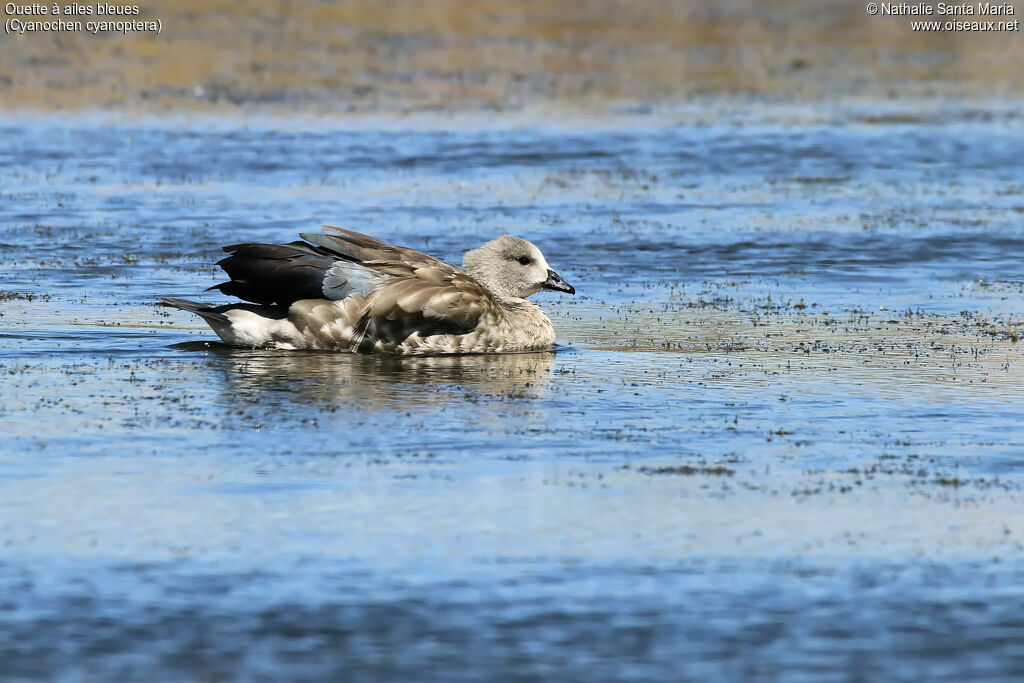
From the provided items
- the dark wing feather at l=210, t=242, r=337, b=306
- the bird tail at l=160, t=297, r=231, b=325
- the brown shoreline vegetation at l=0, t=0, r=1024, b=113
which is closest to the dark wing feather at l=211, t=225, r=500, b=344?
the dark wing feather at l=210, t=242, r=337, b=306

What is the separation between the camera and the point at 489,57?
37.2m

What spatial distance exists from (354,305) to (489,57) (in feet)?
82.4

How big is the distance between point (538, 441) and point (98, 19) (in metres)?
35.9

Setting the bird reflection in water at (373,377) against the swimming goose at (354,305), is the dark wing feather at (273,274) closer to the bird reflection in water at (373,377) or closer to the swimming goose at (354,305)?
the swimming goose at (354,305)

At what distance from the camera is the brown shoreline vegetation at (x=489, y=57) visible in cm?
3092

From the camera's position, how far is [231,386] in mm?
11422

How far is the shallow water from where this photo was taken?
6836 mm

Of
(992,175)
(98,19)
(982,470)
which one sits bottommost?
(982,470)

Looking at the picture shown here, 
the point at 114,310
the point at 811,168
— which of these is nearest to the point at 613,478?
the point at 114,310

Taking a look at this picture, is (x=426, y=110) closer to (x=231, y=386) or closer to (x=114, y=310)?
(x=114, y=310)

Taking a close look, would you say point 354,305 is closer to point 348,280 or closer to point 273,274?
point 348,280

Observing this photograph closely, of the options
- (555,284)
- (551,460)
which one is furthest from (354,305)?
(551,460)

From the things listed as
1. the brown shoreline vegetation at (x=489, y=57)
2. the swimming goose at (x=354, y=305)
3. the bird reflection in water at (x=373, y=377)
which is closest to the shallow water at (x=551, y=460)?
the bird reflection in water at (x=373, y=377)

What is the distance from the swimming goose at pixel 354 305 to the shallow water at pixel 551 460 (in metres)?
0.18
